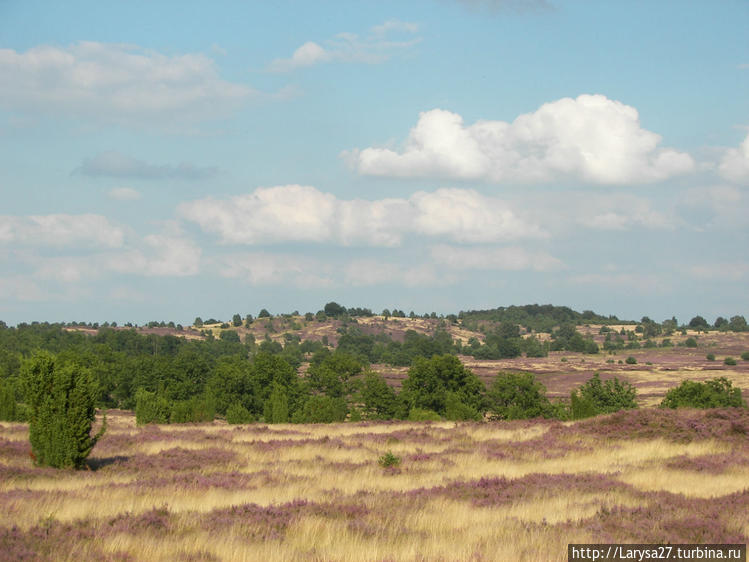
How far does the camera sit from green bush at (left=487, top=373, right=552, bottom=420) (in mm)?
61906

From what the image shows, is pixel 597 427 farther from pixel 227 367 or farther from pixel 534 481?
pixel 227 367

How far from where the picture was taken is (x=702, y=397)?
159ft

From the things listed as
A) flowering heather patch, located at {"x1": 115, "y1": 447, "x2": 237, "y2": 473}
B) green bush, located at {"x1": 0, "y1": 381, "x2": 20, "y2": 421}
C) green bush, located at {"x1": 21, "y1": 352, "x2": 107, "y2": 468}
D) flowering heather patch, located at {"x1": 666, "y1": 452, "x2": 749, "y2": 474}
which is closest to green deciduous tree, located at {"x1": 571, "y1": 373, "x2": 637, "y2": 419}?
flowering heather patch, located at {"x1": 666, "y1": 452, "x2": 749, "y2": 474}

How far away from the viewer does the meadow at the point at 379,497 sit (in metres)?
10.8

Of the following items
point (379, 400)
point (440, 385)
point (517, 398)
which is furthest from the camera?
point (379, 400)

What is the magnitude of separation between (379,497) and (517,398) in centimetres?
5060

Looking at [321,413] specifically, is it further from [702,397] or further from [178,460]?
[178,460]

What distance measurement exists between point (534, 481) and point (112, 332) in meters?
183

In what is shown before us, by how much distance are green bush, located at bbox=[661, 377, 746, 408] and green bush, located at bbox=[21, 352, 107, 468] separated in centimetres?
4060

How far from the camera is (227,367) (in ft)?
286

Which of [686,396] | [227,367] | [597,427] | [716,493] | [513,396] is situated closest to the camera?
[716,493]

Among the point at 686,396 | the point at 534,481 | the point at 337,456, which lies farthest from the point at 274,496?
the point at 686,396

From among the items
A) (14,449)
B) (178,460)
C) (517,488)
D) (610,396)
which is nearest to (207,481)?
(178,460)

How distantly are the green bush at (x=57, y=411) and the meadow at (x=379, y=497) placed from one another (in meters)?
0.77
